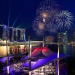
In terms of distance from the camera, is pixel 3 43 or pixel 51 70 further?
pixel 3 43

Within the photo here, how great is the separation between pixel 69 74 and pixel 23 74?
351 cm

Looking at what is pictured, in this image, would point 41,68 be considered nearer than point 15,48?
Yes

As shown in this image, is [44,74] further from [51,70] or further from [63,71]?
[63,71]

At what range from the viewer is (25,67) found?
43.9 feet

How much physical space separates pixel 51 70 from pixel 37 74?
3.08 feet

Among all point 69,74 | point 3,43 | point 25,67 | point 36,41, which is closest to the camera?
point 25,67

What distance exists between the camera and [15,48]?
105 feet

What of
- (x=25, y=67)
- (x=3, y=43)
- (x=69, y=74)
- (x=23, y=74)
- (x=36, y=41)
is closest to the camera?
(x=23, y=74)

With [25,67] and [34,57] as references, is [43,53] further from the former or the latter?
[25,67]

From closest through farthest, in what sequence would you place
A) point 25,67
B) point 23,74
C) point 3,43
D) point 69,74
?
point 23,74 → point 25,67 → point 69,74 → point 3,43

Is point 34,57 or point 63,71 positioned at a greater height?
point 34,57

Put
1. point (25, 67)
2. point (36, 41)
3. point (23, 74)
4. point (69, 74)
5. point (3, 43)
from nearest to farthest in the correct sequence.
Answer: point (23, 74), point (25, 67), point (69, 74), point (3, 43), point (36, 41)

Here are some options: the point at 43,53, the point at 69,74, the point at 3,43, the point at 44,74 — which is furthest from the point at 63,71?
the point at 3,43

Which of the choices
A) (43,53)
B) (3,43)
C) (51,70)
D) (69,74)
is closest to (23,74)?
(51,70)
